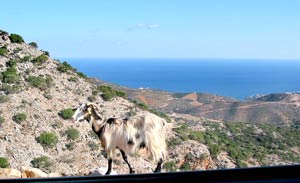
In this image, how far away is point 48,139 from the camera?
38.1ft

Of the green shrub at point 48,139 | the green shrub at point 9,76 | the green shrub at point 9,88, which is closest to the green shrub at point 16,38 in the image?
the green shrub at point 9,76

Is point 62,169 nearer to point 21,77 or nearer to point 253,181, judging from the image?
point 21,77

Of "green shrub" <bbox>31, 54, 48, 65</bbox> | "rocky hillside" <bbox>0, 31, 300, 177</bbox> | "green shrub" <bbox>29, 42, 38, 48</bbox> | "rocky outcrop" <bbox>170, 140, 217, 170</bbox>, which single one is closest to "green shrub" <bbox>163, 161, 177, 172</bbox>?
"rocky hillside" <bbox>0, 31, 300, 177</bbox>

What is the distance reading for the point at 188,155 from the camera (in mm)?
11422

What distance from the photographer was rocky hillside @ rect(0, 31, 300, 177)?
34.1 feet

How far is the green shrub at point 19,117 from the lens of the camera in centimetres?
1238

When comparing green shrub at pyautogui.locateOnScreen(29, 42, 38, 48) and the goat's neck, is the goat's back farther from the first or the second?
green shrub at pyautogui.locateOnScreen(29, 42, 38, 48)

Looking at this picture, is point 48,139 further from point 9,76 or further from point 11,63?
point 11,63

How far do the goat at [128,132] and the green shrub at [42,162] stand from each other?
4.78 meters

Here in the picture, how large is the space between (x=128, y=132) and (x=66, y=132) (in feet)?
24.7

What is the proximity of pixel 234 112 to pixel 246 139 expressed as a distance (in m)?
15.3

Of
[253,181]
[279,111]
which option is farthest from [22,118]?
[279,111]

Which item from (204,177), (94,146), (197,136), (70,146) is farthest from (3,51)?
(204,177)

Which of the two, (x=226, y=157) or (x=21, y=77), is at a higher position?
(x=21, y=77)
